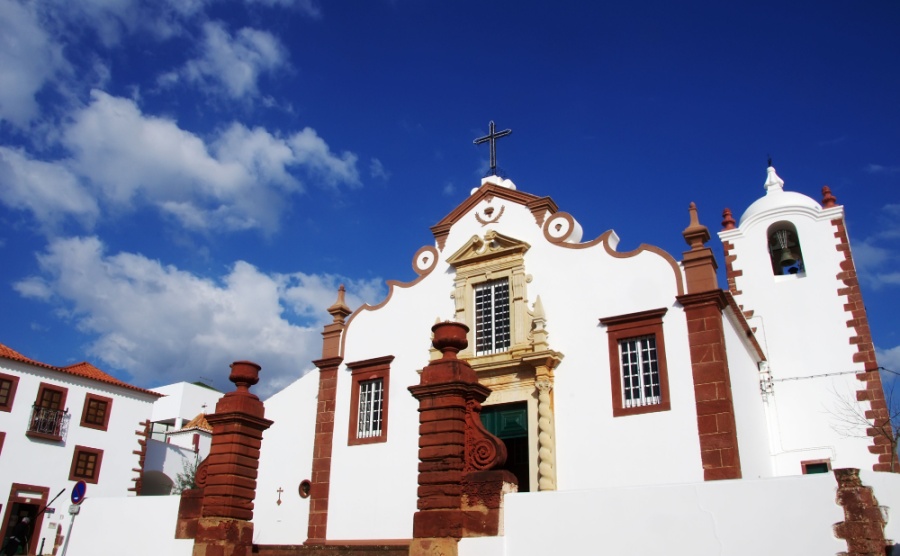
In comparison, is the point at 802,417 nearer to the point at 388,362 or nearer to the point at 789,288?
the point at 789,288

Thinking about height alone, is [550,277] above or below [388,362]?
above

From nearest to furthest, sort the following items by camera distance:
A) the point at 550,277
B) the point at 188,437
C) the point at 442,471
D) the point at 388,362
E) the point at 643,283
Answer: the point at 442,471 < the point at 643,283 < the point at 550,277 < the point at 388,362 < the point at 188,437

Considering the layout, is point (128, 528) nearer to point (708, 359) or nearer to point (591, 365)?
point (591, 365)

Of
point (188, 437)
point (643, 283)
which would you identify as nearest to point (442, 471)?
point (643, 283)

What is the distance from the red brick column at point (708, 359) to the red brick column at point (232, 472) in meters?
8.07

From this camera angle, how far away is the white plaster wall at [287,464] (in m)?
17.8

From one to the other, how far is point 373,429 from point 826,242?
11720 millimetres

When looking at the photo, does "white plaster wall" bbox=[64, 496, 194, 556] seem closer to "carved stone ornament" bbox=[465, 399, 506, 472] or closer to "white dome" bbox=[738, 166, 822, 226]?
"carved stone ornament" bbox=[465, 399, 506, 472]

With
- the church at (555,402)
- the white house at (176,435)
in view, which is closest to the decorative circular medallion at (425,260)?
the church at (555,402)

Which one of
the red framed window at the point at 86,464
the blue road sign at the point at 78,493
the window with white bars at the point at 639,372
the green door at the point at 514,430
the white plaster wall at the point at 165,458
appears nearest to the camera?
the blue road sign at the point at 78,493

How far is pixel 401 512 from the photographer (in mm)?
16406

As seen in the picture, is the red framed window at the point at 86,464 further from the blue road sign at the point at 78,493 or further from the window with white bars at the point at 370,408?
the blue road sign at the point at 78,493

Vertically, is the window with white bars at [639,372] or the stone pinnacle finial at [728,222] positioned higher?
the stone pinnacle finial at [728,222]

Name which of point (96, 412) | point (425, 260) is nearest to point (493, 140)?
point (425, 260)
